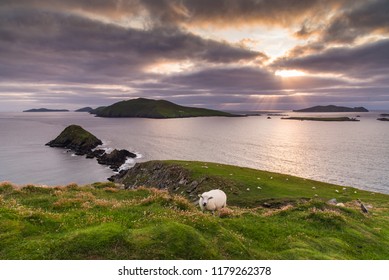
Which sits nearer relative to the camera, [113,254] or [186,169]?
[113,254]

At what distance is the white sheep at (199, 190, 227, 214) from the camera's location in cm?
2089

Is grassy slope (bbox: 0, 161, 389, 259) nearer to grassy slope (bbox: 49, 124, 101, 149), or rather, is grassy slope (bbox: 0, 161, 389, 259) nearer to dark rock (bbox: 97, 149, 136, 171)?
dark rock (bbox: 97, 149, 136, 171)

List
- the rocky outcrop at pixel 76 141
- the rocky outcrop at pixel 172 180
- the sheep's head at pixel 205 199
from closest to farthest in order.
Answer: the sheep's head at pixel 205 199, the rocky outcrop at pixel 172 180, the rocky outcrop at pixel 76 141

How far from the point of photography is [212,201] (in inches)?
830

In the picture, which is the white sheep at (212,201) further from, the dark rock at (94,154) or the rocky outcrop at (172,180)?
the dark rock at (94,154)

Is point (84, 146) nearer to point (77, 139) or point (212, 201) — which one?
point (77, 139)

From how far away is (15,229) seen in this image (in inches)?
480

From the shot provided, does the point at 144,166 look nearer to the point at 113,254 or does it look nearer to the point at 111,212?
the point at 111,212

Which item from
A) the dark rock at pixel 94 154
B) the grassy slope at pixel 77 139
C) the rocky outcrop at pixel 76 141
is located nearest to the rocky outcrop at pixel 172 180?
the dark rock at pixel 94 154

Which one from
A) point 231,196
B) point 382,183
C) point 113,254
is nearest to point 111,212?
point 113,254

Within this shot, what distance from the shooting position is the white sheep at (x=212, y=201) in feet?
68.5

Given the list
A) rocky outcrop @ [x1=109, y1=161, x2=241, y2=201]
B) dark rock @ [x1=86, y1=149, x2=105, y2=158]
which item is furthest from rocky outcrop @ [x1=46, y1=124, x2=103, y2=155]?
rocky outcrop @ [x1=109, y1=161, x2=241, y2=201]

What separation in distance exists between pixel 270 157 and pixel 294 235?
363 feet
